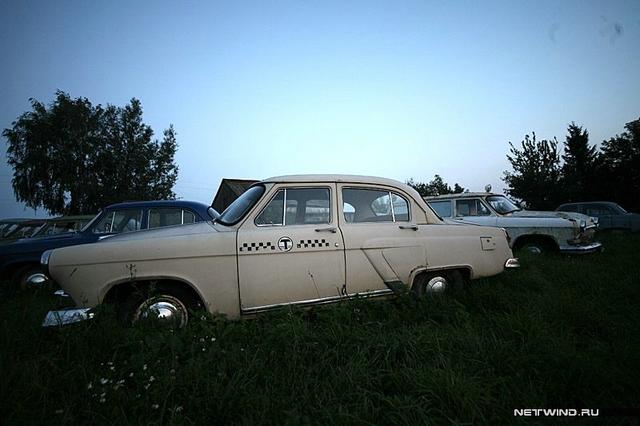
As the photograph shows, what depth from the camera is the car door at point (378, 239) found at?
315cm

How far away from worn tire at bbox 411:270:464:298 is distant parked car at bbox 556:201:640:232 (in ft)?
41.6

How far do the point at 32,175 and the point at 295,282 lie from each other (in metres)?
29.8

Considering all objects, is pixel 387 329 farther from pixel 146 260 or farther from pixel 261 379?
pixel 146 260

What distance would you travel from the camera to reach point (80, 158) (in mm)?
23547

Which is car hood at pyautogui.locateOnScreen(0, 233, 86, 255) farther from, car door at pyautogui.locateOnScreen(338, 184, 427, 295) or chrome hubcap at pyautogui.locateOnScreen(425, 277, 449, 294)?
chrome hubcap at pyautogui.locateOnScreen(425, 277, 449, 294)

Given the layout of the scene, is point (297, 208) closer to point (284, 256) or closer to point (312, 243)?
point (312, 243)

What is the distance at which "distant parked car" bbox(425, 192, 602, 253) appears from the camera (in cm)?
614

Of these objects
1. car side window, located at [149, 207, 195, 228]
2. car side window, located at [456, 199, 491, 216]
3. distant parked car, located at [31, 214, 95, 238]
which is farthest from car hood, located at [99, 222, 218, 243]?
car side window, located at [456, 199, 491, 216]

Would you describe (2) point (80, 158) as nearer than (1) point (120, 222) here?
No

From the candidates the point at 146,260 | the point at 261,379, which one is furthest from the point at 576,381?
the point at 146,260

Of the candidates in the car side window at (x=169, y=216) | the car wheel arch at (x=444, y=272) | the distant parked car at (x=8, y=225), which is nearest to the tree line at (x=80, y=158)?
the distant parked car at (x=8, y=225)

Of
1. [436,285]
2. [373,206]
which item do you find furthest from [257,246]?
[436,285]

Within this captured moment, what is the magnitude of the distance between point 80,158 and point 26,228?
71.9 ft

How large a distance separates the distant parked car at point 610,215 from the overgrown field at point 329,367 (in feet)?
40.2
